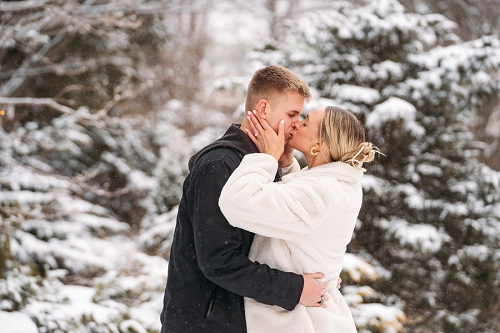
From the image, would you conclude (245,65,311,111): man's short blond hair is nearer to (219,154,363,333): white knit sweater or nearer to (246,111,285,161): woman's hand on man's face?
(246,111,285,161): woman's hand on man's face

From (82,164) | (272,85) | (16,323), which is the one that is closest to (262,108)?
(272,85)

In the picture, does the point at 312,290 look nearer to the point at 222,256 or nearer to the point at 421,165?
the point at 222,256

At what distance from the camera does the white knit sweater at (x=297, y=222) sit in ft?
5.64

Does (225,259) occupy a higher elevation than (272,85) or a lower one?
lower

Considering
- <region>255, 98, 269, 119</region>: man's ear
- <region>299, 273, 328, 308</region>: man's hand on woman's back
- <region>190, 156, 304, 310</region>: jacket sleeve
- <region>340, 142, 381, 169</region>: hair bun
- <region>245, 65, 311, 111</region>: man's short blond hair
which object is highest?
<region>245, 65, 311, 111</region>: man's short blond hair

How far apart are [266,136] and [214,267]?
561 millimetres

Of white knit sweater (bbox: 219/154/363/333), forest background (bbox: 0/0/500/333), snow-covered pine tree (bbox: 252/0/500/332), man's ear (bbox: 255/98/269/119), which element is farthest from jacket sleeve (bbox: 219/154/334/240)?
snow-covered pine tree (bbox: 252/0/500/332)

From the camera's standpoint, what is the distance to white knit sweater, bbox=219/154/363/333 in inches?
67.7

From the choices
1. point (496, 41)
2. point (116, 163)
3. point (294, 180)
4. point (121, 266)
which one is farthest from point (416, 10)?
point (294, 180)

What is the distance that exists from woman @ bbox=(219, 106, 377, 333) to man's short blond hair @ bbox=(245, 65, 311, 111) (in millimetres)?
101

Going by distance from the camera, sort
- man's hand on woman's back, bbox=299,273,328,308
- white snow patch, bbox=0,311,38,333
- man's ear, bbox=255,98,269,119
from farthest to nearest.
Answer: white snow patch, bbox=0,311,38,333 → man's ear, bbox=255,98,269,119 → man's hand on woman's back, bbox=299,273,328,308

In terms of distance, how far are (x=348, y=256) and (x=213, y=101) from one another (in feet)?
38.7

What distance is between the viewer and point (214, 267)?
1.77 metres

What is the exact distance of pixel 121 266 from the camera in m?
6.53
